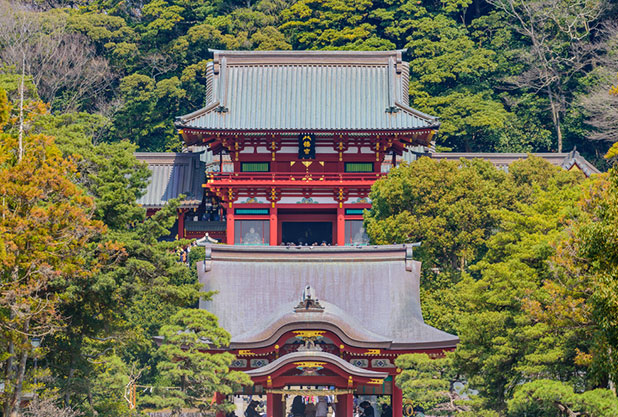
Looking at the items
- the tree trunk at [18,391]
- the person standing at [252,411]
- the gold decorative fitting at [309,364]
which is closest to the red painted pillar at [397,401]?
the gold decorative fitting at [309,364]

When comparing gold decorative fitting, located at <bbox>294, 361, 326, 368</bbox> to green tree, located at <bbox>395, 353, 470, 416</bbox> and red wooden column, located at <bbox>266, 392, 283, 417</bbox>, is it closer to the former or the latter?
red wooden column, located at <bbox>266, 392, 283, 417</bbox>

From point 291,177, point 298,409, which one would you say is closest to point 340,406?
point 298,409

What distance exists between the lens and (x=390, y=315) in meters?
31.8

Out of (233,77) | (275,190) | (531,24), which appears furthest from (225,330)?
(531,24)

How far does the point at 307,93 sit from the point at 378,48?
10105mm

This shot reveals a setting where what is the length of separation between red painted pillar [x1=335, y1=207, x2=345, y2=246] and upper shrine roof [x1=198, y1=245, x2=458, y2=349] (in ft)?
35.1

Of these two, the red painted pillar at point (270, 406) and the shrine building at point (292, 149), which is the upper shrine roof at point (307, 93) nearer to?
the shrine building at point (292, 149)

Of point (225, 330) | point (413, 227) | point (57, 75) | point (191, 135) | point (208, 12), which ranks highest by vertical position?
point (208, 12)

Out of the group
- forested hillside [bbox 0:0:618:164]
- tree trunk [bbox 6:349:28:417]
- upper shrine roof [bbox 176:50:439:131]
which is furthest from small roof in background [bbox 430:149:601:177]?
tree trunk [bbox 6:349:28:417]

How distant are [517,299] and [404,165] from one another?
12.8 m

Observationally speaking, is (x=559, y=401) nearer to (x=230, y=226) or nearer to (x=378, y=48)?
(x=230, y=226)

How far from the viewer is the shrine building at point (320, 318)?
29.5 meters

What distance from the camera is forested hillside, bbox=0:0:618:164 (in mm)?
52719

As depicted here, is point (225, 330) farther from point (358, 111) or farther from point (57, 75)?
point (57, 75)
